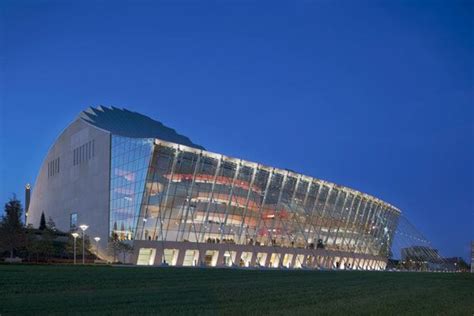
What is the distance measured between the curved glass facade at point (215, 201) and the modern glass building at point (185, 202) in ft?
0.44

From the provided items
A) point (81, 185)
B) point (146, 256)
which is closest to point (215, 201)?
point (146, 256)

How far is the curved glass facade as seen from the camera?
6297 centimetres

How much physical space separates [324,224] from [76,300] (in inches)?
2857

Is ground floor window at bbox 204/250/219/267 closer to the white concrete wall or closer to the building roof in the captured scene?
the white concrete wall

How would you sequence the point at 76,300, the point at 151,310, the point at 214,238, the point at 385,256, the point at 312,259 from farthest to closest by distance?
the point at 385,256
the point at 312,259
the point at 214,238
the point at 76,300
the point at 151,310

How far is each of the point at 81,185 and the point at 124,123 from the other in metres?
12.8

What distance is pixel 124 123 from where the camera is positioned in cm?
8119

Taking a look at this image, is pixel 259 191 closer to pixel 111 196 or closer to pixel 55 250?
pixel 111 196

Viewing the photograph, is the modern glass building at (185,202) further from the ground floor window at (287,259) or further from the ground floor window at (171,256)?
the ground floor window at (171,256)

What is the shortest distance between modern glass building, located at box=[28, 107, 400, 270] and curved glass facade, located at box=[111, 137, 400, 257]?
133 mm

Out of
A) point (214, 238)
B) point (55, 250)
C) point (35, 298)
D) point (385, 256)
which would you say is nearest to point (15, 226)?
point (55, 250)

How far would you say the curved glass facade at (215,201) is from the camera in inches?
2479

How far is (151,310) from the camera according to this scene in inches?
520

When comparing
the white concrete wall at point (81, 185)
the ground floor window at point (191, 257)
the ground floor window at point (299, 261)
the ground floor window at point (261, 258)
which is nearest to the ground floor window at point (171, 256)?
the ground floor window at point (191, 257)
